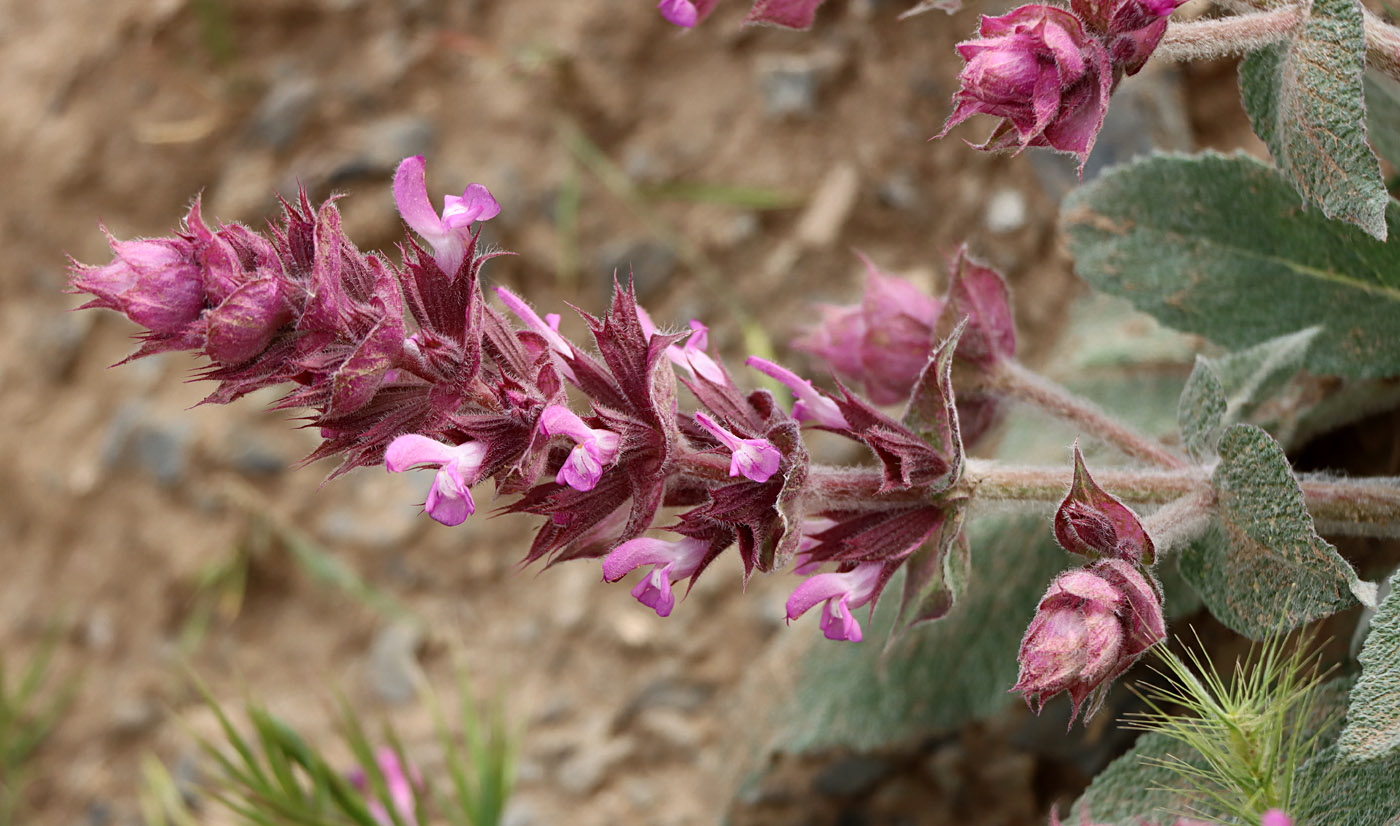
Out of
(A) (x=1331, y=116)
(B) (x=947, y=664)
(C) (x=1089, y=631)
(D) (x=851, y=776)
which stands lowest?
(D) (x=851, y=776)

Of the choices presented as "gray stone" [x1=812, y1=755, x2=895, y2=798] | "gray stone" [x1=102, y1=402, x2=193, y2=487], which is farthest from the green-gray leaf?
"gray stone" [x1=102, y1=402, x2=193, y2=487]

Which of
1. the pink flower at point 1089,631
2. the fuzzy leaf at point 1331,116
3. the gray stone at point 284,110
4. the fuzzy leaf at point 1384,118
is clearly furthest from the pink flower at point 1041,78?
the gray stone at point 284,110

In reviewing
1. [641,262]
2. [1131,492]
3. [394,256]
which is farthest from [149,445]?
[1131,492]

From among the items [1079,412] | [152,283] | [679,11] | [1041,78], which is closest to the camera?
[152,283]

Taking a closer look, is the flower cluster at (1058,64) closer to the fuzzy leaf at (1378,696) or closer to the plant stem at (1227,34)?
the plant stem at (1227,34)

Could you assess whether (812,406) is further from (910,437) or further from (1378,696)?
(1378,696)

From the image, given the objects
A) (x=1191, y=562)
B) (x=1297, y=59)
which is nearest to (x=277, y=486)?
(x=1191, y=562)
